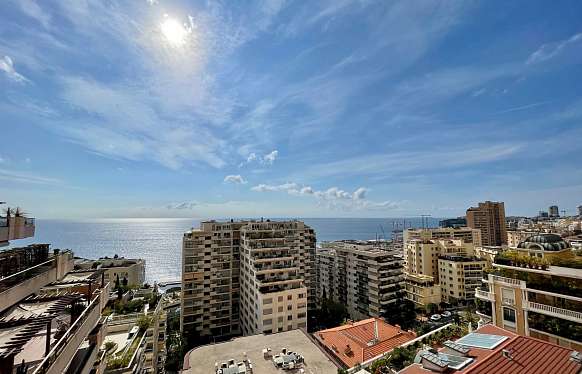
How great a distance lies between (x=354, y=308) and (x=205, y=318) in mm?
30290

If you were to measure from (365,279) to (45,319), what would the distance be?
5380 centimetres

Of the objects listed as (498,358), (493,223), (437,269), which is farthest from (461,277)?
(493,223)

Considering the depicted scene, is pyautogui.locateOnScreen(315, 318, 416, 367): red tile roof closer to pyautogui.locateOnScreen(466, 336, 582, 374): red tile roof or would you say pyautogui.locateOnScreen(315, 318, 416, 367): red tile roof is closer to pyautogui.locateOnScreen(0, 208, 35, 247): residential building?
pyautogui.locateOnScreen(466, 336, 582, 374): red tile roof

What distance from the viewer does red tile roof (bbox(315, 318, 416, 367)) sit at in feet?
77.0

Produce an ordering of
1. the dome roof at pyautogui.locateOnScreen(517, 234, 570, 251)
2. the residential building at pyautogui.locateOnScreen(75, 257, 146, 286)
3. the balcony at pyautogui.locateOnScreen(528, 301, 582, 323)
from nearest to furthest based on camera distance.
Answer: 1. the balcony at pyautogui.locateOnScreen(528, 301, 582, 323)
2. the dome roof at pyautogui.locateOnScreen(517, 234, 570, 251)
3. the residential building at pyautogui.locateOnScreen(75, 257, 146, 286)

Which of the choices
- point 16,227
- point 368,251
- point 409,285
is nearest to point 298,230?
point 368,251

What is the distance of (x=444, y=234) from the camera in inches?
3610

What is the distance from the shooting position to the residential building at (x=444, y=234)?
278ft

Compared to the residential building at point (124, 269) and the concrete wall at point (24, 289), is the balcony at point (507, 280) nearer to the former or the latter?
the concrete wall at point (24, 289)

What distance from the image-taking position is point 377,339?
26.0 metres

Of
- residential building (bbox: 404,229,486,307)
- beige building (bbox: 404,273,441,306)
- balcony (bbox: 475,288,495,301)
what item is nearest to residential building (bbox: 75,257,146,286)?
beige building (bbox: 404,273,441,306)

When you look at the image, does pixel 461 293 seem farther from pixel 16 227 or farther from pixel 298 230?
pixel 16 227

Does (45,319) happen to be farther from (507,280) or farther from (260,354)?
(507,280)

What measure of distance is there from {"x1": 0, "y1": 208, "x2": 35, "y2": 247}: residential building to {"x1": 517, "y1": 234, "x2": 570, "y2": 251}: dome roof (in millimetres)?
36195
